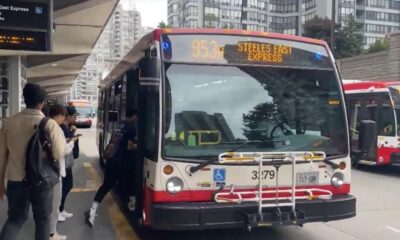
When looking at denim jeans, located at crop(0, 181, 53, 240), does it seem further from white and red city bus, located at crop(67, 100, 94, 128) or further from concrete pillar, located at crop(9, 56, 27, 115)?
white and red city bus, located at crop(67, 100, 94, 128)

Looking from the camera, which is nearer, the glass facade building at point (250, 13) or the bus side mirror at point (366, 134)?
the bus side mirror at point (366, 134)

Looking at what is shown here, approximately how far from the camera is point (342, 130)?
5941 millimetres

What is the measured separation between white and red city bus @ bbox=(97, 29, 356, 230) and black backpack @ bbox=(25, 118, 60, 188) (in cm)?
112

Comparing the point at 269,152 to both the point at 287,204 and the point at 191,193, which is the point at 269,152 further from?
the point at 191,193

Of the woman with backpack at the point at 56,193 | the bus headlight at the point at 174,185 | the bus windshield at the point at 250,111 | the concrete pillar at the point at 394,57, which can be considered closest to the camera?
the bus headlight at the point at 174,185

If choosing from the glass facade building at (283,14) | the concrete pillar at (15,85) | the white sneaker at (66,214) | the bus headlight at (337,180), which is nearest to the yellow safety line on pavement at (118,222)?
the white sneaker at (66,214)

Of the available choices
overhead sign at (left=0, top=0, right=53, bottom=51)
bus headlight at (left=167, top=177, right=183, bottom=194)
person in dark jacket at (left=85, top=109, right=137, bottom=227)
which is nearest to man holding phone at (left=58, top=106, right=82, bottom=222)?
person in dark jacket at (left=85, top=109, right=137, bottom=227)

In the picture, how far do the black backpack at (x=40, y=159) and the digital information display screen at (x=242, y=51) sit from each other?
5.19 ft

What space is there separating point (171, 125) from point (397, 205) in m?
5.36

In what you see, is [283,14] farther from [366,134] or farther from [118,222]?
[366,134]

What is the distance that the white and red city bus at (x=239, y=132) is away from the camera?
526 cm

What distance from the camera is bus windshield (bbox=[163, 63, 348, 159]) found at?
537 centimetres

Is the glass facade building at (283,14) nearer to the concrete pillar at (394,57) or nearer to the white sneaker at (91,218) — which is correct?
the concrete pillar at (394,57)

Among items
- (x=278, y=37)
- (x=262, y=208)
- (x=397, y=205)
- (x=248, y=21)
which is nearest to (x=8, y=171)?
(x=262, y=208)
